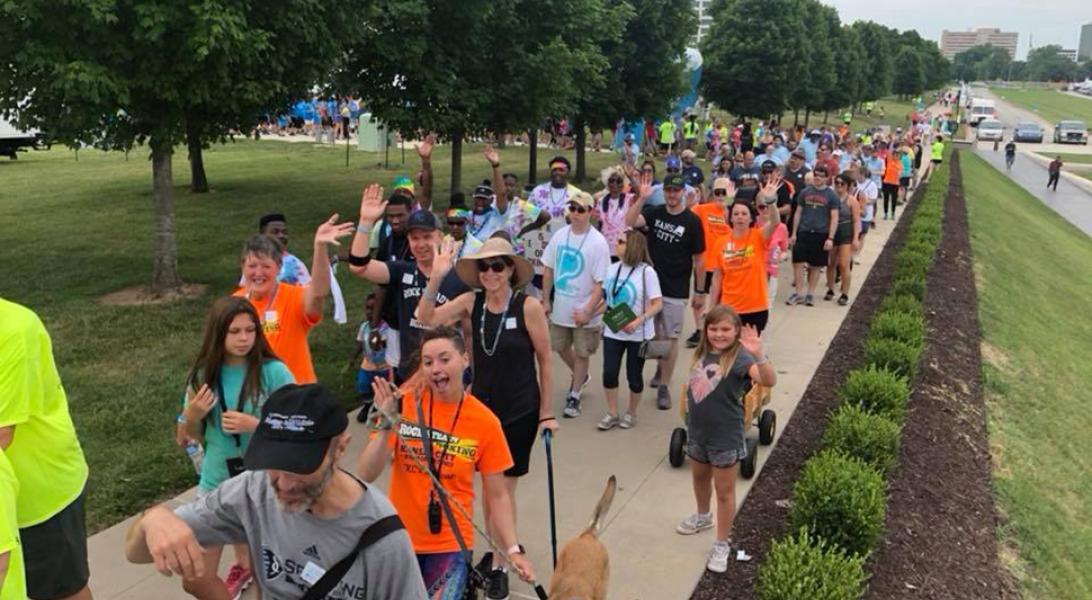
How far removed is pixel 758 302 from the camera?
733 centimetres

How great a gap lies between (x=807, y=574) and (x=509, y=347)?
188cm

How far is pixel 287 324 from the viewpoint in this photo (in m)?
4.36

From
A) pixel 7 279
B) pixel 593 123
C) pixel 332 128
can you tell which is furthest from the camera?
pixel 332 128

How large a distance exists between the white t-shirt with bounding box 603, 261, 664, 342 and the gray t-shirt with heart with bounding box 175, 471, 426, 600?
4.46 metres

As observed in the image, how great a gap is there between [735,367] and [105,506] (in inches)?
155

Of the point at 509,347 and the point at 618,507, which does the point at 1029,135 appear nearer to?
the point at 618,507

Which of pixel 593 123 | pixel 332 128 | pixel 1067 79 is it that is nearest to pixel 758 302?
pixel 593 123

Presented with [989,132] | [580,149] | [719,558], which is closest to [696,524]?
[719,558]

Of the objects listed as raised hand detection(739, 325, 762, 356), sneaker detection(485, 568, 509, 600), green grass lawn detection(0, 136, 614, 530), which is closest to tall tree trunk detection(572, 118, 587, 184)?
green grass lawn detection(0, 136, 614, 530)

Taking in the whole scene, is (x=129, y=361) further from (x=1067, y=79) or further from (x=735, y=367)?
(x=1067, y=79)

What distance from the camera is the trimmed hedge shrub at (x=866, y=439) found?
19.1 feet

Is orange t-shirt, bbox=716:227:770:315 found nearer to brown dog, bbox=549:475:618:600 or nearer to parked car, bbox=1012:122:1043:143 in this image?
brown dog, bbox=549:475:618:600

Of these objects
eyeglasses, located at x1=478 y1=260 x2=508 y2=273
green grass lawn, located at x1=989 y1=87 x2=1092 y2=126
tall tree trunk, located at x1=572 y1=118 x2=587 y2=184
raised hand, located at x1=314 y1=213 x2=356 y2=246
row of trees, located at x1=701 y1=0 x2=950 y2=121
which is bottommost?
eyeglasses, located at x1=478 y1=260 x2=508 y2=273

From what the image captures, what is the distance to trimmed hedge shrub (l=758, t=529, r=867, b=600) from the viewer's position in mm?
4066
